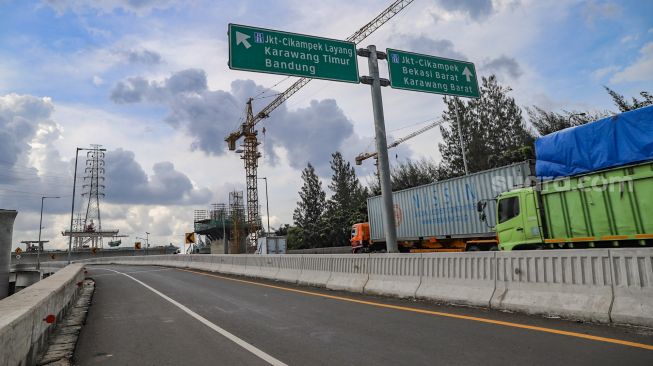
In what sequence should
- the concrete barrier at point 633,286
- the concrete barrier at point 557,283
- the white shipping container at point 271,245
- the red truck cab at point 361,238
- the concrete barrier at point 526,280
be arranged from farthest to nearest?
the white shipping container at point 271,245
the red truck cab at point 361,238
the concrete barrier at point 557,283
the concrete barrier at point 526,280
the concrete barrier at point 633,286

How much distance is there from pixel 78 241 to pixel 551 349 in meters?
114

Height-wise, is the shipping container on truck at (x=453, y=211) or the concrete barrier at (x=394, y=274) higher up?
the shipping container on truck at (x=453, y=211)

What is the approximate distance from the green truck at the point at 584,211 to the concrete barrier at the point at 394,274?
4.39 m

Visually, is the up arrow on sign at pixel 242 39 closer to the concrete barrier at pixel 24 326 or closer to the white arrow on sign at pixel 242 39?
the white arrow on sign at pixel 242 39

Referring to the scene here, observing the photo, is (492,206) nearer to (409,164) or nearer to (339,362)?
(339,362)

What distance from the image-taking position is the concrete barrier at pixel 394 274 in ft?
32.4

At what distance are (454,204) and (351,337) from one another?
48.8ft

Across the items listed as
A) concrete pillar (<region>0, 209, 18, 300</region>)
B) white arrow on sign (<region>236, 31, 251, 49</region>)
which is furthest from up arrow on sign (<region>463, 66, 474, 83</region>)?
concrete pillar (<region>0, 209, 18, 300</region>)

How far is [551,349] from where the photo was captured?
5.07 meters

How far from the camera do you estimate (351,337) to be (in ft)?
20.3

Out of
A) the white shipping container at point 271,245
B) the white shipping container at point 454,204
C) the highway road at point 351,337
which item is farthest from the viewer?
the white shipping container at point 271,245

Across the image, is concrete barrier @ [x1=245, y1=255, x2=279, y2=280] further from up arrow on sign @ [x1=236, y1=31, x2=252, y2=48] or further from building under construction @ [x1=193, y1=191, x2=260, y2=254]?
building under construction @ [x1=193, y1=191, x2=260, y2=254]

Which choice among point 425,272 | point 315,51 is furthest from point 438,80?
point 425,272

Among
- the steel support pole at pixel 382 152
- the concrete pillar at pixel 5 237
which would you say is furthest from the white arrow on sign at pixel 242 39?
the concrete pillar at pixel 5 237
